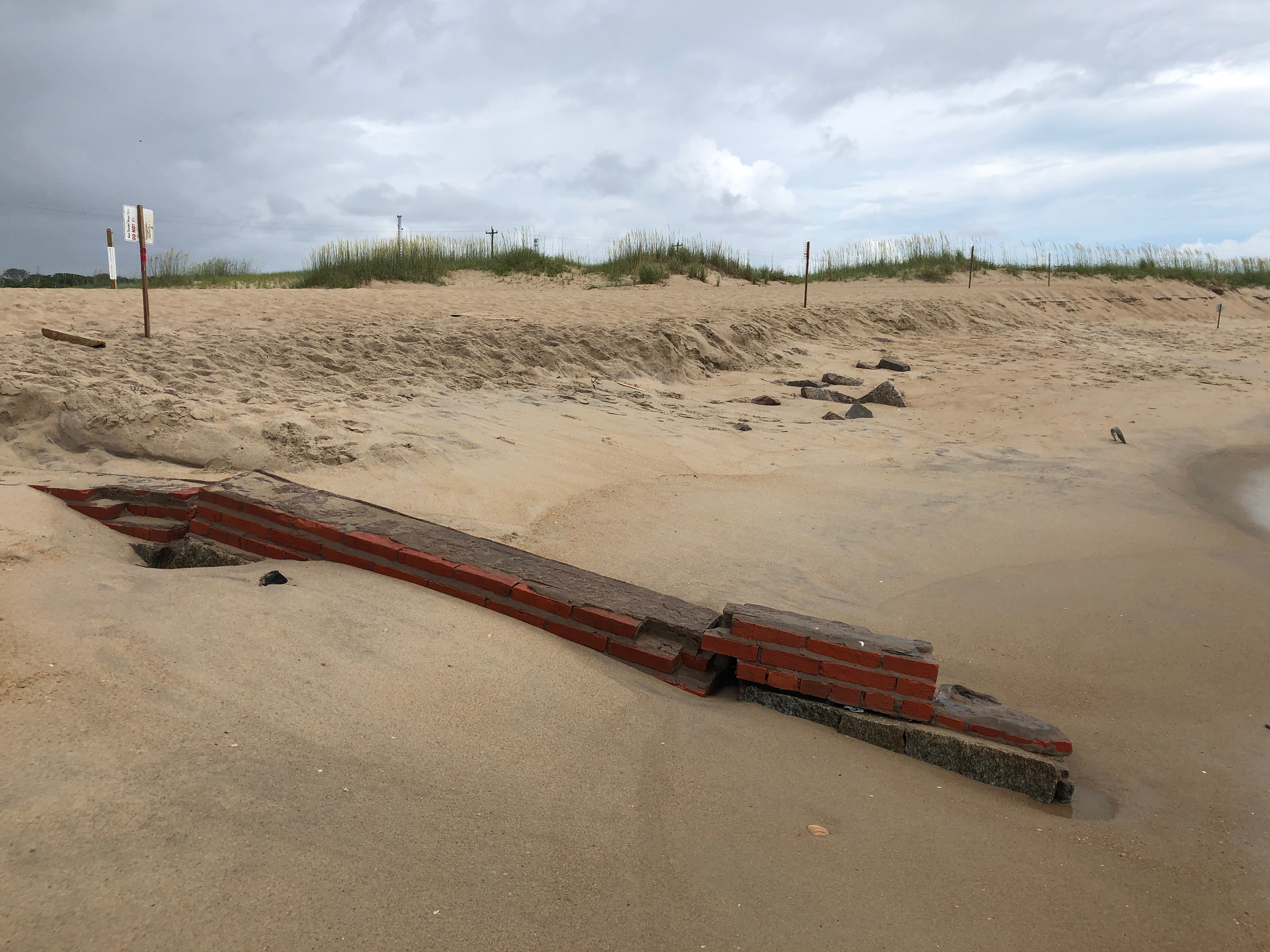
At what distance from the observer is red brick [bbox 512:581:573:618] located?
344 centimetres

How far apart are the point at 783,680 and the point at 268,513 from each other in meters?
2.65

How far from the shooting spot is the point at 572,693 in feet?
9.86

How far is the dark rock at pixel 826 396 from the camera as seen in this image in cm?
987

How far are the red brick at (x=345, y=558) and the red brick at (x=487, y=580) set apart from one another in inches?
18.2

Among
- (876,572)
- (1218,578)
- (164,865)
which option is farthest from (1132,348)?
(164,865)

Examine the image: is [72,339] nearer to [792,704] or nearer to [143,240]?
[143,240]

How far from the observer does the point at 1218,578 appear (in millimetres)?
4832

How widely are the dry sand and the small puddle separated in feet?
0.17

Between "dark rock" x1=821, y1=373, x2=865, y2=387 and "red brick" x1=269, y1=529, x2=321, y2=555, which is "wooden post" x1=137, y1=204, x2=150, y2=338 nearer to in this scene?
"red brick" x1=269, y1=529, x2=321, y2=555

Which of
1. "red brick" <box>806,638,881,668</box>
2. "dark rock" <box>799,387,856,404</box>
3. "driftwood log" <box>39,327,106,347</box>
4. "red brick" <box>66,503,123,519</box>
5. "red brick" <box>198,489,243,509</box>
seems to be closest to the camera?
"red brick" <box>806,638,881,668</box>

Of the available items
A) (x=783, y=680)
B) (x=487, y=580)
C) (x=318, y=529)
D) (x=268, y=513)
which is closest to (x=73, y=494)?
(x=268, y=513)

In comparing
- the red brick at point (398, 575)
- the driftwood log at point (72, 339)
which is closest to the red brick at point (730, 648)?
the red brick at point (398, 575)

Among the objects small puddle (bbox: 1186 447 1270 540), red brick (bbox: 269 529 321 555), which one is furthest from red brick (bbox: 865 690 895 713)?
small puddle (bbox: 1186 447 1270 540)

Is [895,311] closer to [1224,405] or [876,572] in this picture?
[1224,405]
